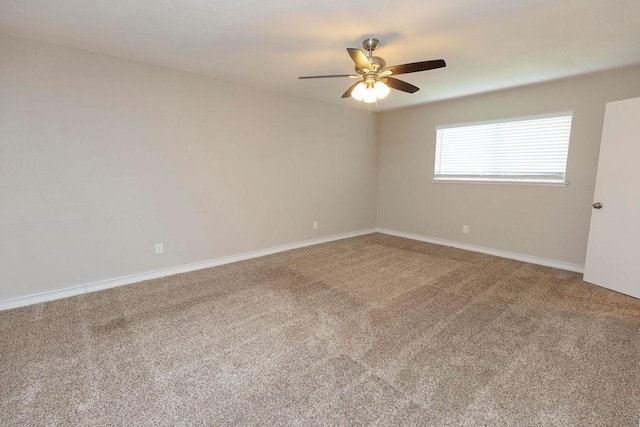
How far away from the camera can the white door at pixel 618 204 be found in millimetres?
2879

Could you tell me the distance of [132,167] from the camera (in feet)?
10.4

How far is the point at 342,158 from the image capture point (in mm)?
5262

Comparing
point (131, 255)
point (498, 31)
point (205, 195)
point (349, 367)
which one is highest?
point (498, 31)

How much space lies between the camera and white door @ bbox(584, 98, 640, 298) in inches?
113

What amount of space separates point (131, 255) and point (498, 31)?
4147mm

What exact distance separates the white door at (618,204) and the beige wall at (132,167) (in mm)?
3592

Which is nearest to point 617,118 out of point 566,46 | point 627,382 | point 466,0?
point 566,46

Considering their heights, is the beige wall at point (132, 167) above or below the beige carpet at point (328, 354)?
above

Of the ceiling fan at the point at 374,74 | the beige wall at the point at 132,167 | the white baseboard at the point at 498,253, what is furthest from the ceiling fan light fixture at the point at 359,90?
the white baseboard at the point at 498,253

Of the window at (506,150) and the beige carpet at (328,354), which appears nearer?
the beige carpet at (328,354)

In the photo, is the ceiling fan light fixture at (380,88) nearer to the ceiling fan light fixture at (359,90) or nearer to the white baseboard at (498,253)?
the ceiling fan light fixture at (359,90)

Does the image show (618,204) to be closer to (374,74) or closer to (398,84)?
(398,84)

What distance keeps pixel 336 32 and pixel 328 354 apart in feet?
8.18

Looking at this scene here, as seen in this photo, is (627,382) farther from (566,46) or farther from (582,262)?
(566,46)
